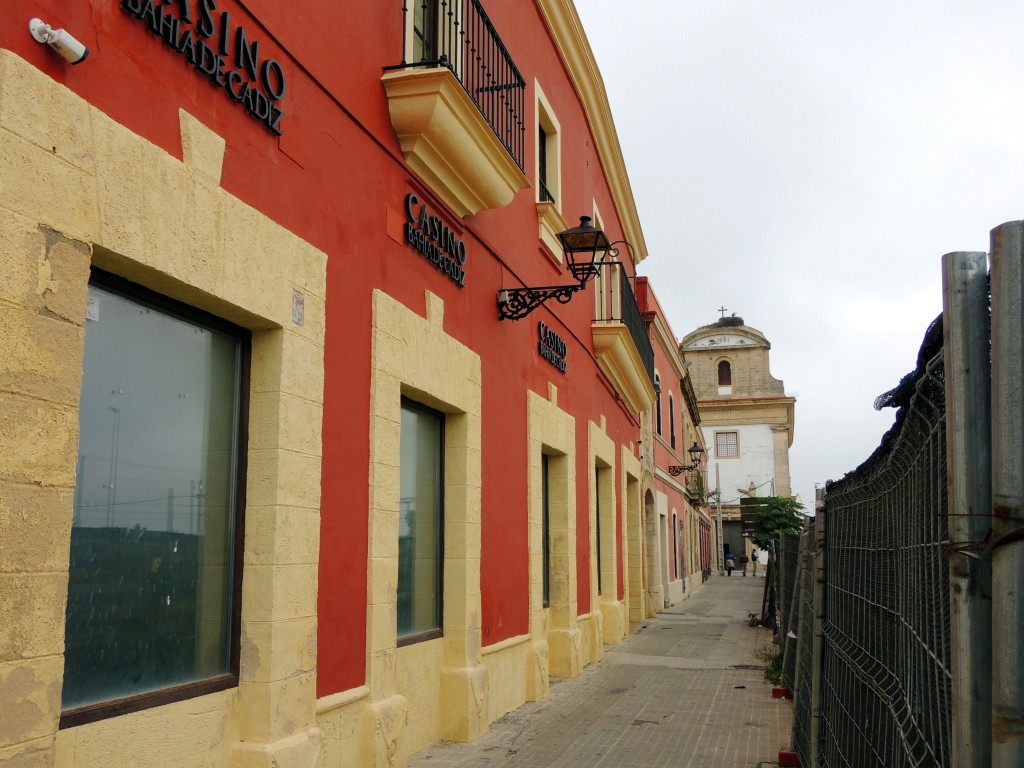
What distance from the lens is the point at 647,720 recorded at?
887cm

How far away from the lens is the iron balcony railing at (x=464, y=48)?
6777 mm

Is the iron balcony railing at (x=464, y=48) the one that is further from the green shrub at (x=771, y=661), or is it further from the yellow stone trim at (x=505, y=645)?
the green shrub at (x=771, y=661)

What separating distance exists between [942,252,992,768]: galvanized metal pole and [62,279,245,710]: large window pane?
326cm

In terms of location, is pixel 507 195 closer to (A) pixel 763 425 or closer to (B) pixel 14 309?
(B) pixel 14 309

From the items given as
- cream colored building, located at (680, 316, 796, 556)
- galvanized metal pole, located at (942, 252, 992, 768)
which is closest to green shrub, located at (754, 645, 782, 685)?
galvanized metal pole, located at (942, 252, 992, 768)

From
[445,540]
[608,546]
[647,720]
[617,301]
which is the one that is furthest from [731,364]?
[445,540]

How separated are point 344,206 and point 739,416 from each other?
166ft

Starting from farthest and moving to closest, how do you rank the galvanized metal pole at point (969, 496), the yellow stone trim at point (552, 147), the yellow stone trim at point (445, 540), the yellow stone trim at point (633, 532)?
the yellow stone trim at point (633, 532) → the yellow stone trim at point (552, 147) → the yellow stone trim at point (445, 540) → the galvanized metal pole at point (969, 496)

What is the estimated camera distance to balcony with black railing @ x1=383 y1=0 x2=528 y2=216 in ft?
20.9

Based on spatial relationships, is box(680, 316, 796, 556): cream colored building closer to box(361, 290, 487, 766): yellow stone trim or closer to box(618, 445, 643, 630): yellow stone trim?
box(618, 445, 643, 630): yellow stone trim

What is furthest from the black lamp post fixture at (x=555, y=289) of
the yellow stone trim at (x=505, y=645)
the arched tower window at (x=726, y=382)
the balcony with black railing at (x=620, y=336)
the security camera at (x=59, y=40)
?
the arched tower window at (x=726, y=382)

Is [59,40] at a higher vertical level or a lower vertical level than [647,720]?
higher

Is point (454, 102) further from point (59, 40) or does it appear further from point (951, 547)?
point (951, 547)

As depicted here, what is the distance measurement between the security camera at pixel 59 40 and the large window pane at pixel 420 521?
3.85 meters
